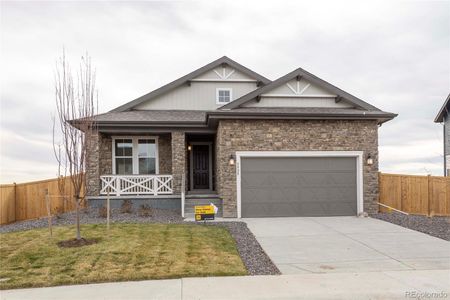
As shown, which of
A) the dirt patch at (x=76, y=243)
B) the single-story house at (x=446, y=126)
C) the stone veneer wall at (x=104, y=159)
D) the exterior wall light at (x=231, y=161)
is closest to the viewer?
the dirt patch at (x=76, y=243)

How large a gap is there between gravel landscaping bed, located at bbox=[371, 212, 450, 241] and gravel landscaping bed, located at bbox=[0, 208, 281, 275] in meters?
5.10

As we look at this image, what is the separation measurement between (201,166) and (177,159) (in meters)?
2.78

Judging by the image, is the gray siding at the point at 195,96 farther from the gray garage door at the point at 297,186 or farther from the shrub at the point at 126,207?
the gray garage door at the point at 297,186

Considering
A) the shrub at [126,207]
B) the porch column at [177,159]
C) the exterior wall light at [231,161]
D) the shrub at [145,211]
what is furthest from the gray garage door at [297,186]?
the shrub at [126,207]

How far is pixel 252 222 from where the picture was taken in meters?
11.1

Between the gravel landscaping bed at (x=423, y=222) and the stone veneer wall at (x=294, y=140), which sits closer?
the gravel landscaping bed at (x=423, y=222)

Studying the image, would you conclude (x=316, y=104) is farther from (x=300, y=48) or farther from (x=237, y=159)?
(x=300, y=48)

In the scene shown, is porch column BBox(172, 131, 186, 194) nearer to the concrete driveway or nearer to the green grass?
the concrete driveway

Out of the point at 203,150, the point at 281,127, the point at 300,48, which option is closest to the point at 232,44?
the point at 300,48

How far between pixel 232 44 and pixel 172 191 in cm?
953

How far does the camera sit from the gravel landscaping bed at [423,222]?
9314 mm

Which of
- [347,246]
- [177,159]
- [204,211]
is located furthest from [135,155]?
[347,246]

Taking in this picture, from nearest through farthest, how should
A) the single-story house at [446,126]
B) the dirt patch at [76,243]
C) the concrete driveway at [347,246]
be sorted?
the concrete driveway at [347,246], the dirt patch at [76,243], the single-story house at [446,126]

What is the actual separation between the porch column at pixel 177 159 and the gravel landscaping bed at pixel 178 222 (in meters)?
1.32
